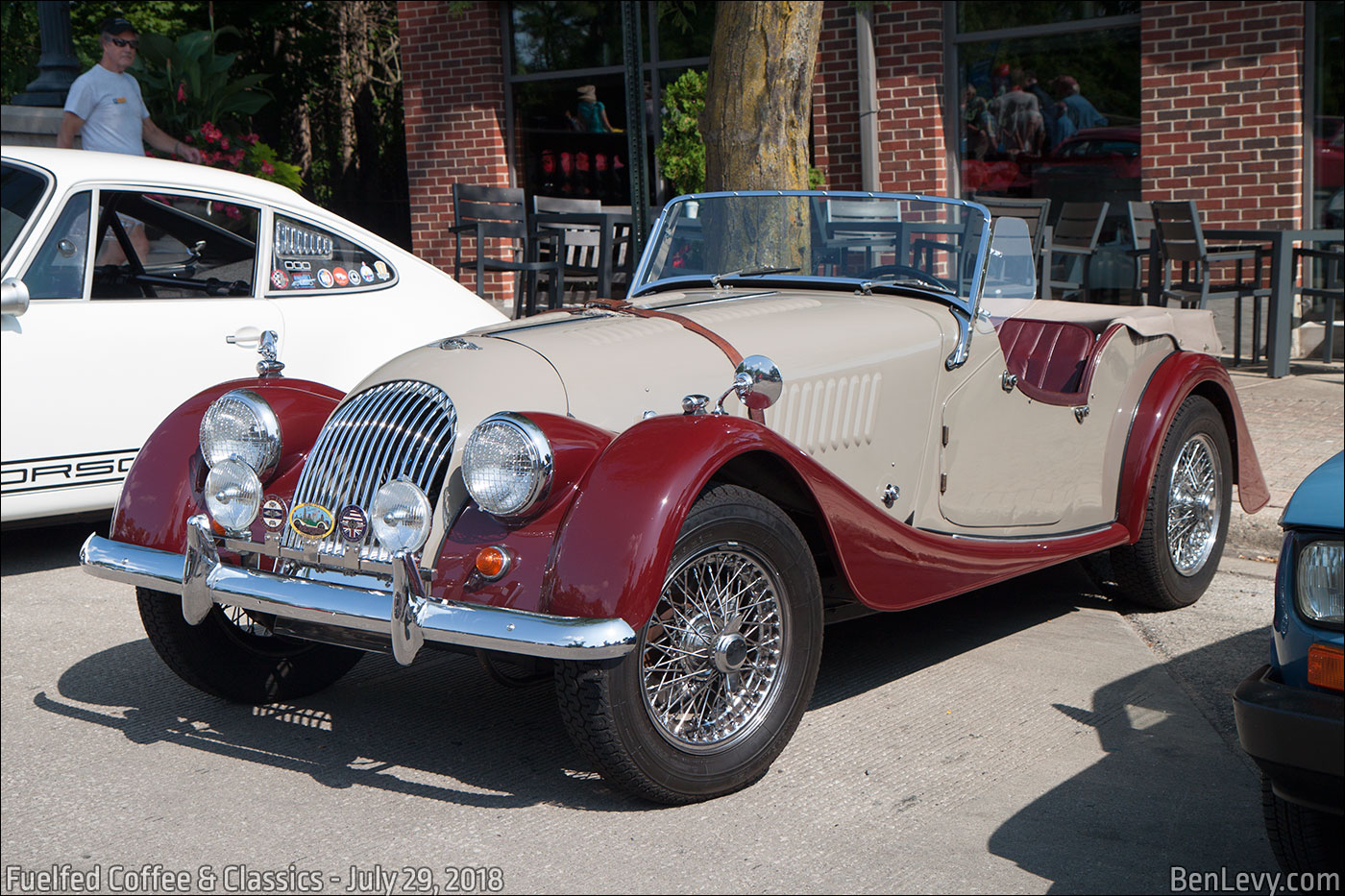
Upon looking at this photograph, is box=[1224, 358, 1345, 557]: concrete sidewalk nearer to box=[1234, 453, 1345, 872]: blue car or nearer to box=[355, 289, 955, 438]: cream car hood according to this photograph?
Result: box=[355, 289, 955, 438]: cream car hood

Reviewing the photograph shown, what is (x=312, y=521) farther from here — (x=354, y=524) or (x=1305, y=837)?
(x=1305, y=837)

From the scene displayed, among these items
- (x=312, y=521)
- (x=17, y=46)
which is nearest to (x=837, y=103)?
(x=312, y=521)

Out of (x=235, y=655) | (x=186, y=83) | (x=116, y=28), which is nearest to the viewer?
(x=235, y=655)

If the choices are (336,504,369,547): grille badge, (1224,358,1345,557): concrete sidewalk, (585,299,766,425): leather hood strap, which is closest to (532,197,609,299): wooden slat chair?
(1224,358,1345,557): concrete sidewalk

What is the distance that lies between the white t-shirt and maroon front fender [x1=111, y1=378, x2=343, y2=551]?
16.3ft

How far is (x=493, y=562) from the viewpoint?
3.27m

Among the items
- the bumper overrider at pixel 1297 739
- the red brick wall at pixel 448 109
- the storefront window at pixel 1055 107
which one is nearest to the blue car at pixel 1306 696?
the bumper overrider at pixel 1297 739

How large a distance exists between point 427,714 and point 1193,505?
2.96 metres

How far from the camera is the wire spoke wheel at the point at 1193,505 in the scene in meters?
5.04

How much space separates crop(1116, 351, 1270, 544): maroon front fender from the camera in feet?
15.8

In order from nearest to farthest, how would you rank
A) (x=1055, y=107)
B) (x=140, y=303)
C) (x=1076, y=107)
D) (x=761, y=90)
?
(x=140, y=303) < (x=761, y=90) < (x=1076, y=107) < (x=1055, y=107)

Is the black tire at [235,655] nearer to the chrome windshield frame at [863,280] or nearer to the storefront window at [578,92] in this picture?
the chrome windshield frame at [863,280]

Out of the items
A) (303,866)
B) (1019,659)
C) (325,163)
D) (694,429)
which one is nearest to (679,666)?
(694,429)

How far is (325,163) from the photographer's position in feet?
66.9
